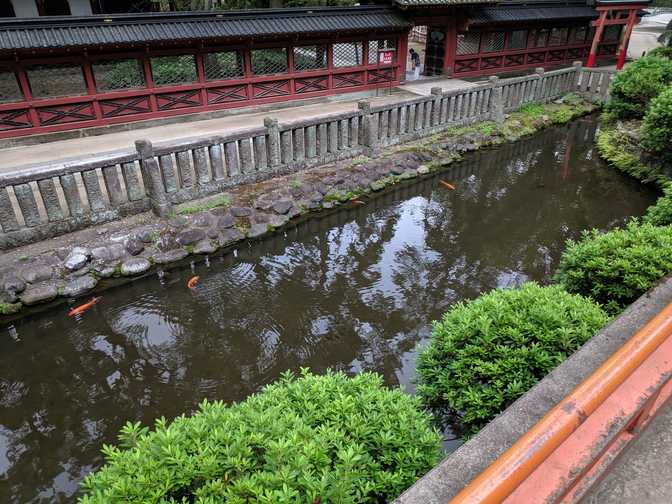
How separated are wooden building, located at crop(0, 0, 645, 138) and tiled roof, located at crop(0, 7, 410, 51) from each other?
0.09 ft

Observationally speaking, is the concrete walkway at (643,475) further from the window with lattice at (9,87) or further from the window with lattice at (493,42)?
the window with lattice at (493,42)

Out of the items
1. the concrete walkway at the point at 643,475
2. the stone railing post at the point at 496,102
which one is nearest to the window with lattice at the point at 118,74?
the stone railing post at the point at 496,102

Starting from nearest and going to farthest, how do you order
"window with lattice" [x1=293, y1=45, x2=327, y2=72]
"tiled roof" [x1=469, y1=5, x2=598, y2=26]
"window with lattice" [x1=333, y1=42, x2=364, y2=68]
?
1. "window with lattice" [x1=293, y1=45, x2=327, y2=72]
2. "window with lattice" [x1=333, y1=42, x2=364, y2=68]
3. "tiled roof" [x1=469, y1=5, x2=598, y2=26]

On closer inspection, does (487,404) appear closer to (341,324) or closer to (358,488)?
(358,488)

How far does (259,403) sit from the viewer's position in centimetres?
301

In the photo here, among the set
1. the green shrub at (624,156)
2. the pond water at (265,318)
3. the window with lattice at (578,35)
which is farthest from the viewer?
the window with lattice at (578,35)

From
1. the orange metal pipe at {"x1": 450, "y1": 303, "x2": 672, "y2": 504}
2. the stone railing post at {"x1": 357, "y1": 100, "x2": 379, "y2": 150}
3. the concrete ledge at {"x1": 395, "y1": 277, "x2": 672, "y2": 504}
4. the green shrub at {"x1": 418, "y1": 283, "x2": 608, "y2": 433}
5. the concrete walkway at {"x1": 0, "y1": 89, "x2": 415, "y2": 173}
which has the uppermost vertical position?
the orange metal pipe at {"x1": 450, "y1": 303, "x2": 672, "y2": 504}

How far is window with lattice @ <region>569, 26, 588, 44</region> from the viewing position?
21.6m

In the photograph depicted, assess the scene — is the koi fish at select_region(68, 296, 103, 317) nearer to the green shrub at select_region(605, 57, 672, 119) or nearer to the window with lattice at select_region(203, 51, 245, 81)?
the window with lattice at select_region(203, 51, 245, 81)

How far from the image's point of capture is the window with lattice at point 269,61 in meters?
14.3

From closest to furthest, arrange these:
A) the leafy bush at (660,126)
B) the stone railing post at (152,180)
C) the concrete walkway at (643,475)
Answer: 1. the concrete walkway at (643,475)
2. the stone railing post at (152,180)
3. the leafy bush at (660,126)

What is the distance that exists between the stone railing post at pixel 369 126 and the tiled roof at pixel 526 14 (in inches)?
352

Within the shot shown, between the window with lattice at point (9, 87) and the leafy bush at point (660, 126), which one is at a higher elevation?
the window with lattice at point (9, 87)

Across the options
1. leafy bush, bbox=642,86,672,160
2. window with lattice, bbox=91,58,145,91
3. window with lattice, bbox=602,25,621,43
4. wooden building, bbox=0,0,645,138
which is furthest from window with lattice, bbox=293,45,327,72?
window with lattice, bbox=602,25,621,43
